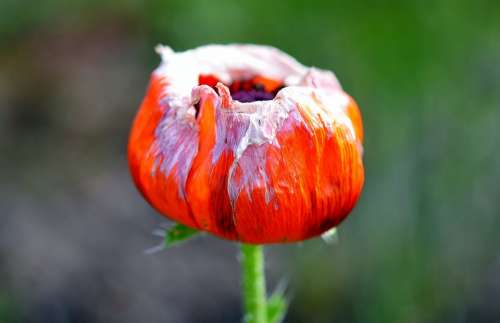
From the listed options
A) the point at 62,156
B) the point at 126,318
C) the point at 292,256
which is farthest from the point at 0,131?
the point at 292,256

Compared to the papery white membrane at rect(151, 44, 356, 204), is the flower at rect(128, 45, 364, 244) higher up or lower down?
lower down

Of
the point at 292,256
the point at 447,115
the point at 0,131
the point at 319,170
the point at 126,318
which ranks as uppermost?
the point at 319,170

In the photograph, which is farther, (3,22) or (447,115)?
(3,22)

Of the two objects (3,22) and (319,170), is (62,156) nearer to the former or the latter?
(3,22)

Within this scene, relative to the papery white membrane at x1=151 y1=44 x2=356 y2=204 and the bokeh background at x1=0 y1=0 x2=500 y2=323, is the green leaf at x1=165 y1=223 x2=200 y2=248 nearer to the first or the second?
the papery white membrane at x1=151 y1=44 x2=356 y2=204

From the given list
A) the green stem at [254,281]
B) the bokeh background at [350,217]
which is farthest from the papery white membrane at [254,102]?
the bokeh background at [350,217]

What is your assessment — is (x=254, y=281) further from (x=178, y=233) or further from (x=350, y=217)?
(x=350, y=217)

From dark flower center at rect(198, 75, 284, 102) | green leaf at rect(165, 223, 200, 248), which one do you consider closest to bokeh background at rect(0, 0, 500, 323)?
dark flower center at rect(198, 75, 284, 102)

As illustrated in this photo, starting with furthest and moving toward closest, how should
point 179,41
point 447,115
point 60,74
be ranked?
point 60,74 < point 179,41 < point 447,115
